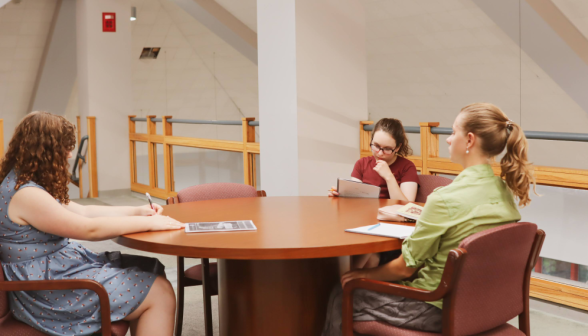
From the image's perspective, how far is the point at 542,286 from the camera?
3369 mm

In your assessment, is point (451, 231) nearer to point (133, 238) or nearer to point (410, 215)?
point (410, 215)

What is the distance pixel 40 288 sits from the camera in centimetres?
185

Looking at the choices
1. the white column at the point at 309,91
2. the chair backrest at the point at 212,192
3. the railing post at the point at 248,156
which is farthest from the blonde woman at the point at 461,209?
the railing post at the point at 248,156

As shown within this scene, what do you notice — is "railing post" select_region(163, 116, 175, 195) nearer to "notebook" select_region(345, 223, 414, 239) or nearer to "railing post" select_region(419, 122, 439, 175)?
"railing post" select_region(419, 122, 439, 175)

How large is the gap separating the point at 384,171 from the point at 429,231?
47.6 inches

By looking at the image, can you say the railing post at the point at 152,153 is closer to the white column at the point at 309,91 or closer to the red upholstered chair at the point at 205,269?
the white column at the point at 309,91

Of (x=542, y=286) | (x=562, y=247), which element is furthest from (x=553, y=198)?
(x=542, y=286)

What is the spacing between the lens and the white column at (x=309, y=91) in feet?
13.9

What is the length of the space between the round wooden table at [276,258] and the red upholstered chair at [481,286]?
8.6 inches

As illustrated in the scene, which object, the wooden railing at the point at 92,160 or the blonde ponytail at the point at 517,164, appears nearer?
the blonde ponytail at the point at 517,164

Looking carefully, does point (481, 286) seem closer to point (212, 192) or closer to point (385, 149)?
point (385, 149)

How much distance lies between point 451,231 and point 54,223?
1290 millimetres

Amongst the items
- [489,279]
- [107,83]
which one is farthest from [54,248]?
[107,83]

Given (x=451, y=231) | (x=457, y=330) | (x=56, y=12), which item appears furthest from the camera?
(x=56, y=12)
